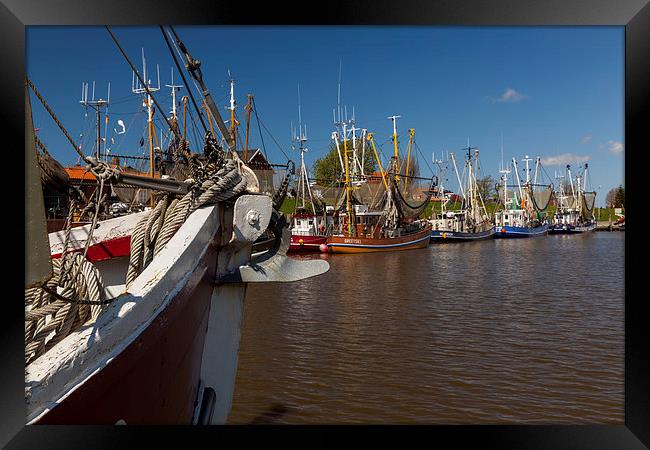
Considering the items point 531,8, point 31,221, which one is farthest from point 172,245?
point 531,8

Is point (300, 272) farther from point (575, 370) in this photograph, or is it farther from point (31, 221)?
point (575, 370)

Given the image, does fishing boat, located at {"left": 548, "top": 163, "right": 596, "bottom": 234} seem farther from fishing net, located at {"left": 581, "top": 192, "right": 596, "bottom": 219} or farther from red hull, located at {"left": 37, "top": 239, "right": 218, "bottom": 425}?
red hull, located at {"left": 37, "top": 239, "right": 218, "bottom": 425}

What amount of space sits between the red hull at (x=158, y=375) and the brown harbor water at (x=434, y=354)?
2419 mm

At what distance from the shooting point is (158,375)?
2059 mm

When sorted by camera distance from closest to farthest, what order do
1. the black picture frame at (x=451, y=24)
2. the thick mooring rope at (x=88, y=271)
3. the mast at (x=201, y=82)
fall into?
1. the thick mooring rope at (x=88, y=271)
2. the black picture frame at (x=451, y=24)
3. the mast at (x=201, y=82)

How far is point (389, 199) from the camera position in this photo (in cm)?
2864

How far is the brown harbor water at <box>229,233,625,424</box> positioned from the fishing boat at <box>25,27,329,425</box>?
1.93 m

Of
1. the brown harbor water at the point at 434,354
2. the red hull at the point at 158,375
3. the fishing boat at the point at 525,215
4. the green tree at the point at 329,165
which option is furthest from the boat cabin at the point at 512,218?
the red hull at the point at 158,375

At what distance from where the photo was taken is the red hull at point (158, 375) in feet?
5.05

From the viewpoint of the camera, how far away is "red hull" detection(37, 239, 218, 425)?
1539 mm

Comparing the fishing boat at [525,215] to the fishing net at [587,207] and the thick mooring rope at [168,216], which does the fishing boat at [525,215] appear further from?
the thick mooring rope at [168,216]

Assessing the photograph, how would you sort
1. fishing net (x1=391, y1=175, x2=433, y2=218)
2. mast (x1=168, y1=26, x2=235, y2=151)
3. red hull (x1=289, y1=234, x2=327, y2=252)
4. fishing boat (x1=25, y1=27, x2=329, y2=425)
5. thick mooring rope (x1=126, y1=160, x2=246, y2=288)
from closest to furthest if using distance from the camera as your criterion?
fishing boat (x1=25, y1=27, x2=329, y2=425) → thick mooring rope (x1=126, y1=160, x2=246, y2=288) → mast (x1=168, y1=26, x2=235, y2=151) → red hull (x1=289, y1=234, x2=327, y2=252) → fishing net (x1=391, y1=175, x2=433, y2=218)

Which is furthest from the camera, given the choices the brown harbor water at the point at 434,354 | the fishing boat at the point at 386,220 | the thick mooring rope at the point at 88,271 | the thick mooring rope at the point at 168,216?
the fishing boat at the point at 386,220

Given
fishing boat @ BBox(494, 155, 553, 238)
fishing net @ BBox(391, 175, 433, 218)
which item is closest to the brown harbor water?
fishing net @ BBox(391, 175, 433, 218)
